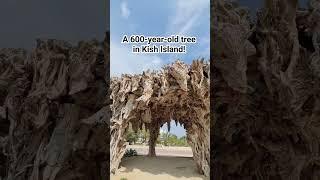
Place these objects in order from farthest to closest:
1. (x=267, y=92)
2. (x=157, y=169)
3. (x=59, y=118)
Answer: (x=59, y=118), (x=157, y=169), (x=267, y=92)

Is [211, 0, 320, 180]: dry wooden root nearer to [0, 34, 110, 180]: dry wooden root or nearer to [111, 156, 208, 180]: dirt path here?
[111, 156, 208, 180]: dirt path

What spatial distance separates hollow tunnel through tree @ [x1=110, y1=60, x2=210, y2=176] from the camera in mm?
6168

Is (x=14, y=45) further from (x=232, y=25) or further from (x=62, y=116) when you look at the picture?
(x=232, y=25)

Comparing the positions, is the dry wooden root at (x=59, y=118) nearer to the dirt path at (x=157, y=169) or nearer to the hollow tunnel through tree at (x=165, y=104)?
the hollow tunnel through tree at (x=165, y=104)

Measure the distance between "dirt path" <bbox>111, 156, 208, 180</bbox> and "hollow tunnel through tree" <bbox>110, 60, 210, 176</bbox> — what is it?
0.11 meters

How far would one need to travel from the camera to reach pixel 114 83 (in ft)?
20.6

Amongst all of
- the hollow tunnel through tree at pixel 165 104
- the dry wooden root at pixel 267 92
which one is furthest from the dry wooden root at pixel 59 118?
the dry wooden root at pixel 267 92

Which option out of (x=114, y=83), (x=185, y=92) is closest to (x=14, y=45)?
(x=114, y=83)

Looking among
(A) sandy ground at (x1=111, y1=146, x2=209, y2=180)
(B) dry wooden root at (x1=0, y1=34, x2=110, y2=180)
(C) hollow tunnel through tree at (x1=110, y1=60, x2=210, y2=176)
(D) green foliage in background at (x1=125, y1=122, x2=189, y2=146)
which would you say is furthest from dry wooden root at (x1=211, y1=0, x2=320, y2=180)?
(B) dry wooden root at (x1=0, y1=34, x2=110, y2=180)

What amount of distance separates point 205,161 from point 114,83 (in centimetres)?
162

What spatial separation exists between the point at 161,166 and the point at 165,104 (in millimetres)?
864

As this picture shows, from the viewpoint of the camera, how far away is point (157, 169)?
6.37 meters

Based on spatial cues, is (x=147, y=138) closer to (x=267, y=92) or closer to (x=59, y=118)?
(x=59, y=118)

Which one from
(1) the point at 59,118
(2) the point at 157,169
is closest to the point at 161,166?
(2) the point at 157,169
